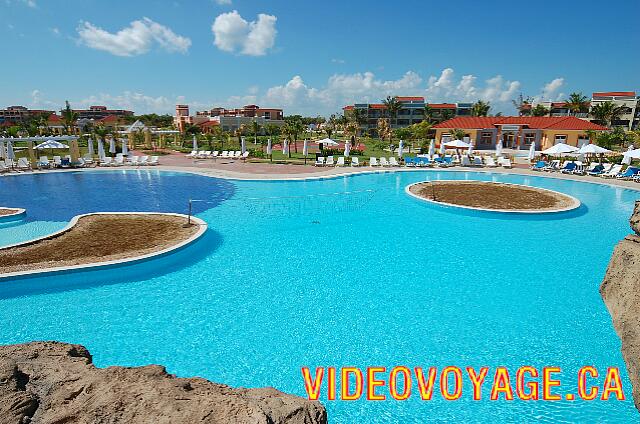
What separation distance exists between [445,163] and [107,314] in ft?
82.6

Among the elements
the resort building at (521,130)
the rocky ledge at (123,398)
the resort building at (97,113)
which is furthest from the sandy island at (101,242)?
the resort building at (97,113)

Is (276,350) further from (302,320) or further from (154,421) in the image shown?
(154,421)

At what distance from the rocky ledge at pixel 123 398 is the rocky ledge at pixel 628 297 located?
256cm

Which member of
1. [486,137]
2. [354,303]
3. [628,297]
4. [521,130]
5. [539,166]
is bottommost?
[354,303]

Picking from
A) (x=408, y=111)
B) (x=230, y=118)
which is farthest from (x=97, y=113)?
(x=408, y=111)

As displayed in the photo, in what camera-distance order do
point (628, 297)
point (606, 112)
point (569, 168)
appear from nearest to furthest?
point (628, 297), point (569, 168), point (606, 112)

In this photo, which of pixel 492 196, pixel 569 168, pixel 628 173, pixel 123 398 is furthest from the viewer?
pixel 569 168

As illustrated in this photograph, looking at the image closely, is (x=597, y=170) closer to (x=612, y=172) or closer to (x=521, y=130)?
(x=612, y=172)

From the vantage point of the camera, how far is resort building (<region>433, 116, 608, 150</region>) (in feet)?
122

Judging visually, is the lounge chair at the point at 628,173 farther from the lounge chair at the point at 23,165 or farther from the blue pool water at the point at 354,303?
the lounge chair at the point at 23,165

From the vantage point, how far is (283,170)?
24672 millimetres

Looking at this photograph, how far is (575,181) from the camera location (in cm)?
2200

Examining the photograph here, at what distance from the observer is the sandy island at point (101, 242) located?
9.09 metres

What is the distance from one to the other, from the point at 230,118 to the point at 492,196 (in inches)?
2590
